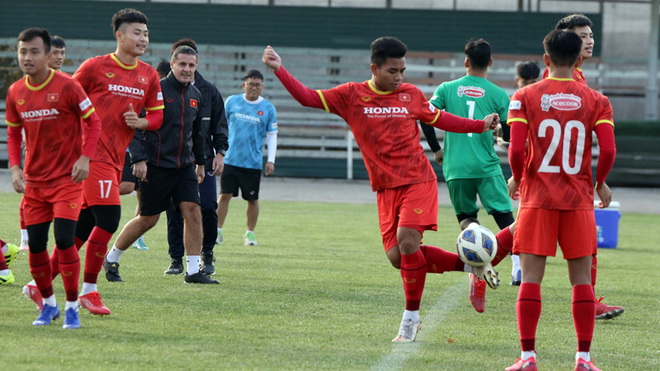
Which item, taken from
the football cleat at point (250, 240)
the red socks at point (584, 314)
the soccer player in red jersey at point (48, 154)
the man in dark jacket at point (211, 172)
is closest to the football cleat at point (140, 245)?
the football cleat at point (250, 240)

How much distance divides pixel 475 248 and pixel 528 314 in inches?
63.5

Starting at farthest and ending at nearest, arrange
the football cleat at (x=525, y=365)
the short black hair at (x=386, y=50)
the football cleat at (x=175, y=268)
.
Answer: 1. the football cleat at (x=175, y=268)
2. the short black hair at (x=386, y=50)
3. the football cleat at (x=525, y=365)

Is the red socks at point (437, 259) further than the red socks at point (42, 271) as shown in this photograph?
Yes

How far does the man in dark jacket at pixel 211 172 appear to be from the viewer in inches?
385

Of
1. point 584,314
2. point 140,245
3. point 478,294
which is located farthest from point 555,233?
point 140,245

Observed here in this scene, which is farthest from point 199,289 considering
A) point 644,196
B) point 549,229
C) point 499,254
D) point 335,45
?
point 335,45

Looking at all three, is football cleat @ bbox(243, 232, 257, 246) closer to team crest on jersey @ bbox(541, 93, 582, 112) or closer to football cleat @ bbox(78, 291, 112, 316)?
football cleat @ bbox(78, 291, 112, 316)

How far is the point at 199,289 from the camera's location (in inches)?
341

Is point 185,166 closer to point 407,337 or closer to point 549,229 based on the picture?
point 407,337

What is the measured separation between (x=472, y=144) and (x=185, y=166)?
2.64 m

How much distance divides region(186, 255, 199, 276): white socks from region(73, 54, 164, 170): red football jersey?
1.90 metres

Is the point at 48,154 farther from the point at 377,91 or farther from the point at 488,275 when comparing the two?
the point at 488,275

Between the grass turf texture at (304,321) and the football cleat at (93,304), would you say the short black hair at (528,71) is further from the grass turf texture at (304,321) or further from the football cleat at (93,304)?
the football cleat at (93,304)

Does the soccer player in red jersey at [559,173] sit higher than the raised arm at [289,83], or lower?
lower
